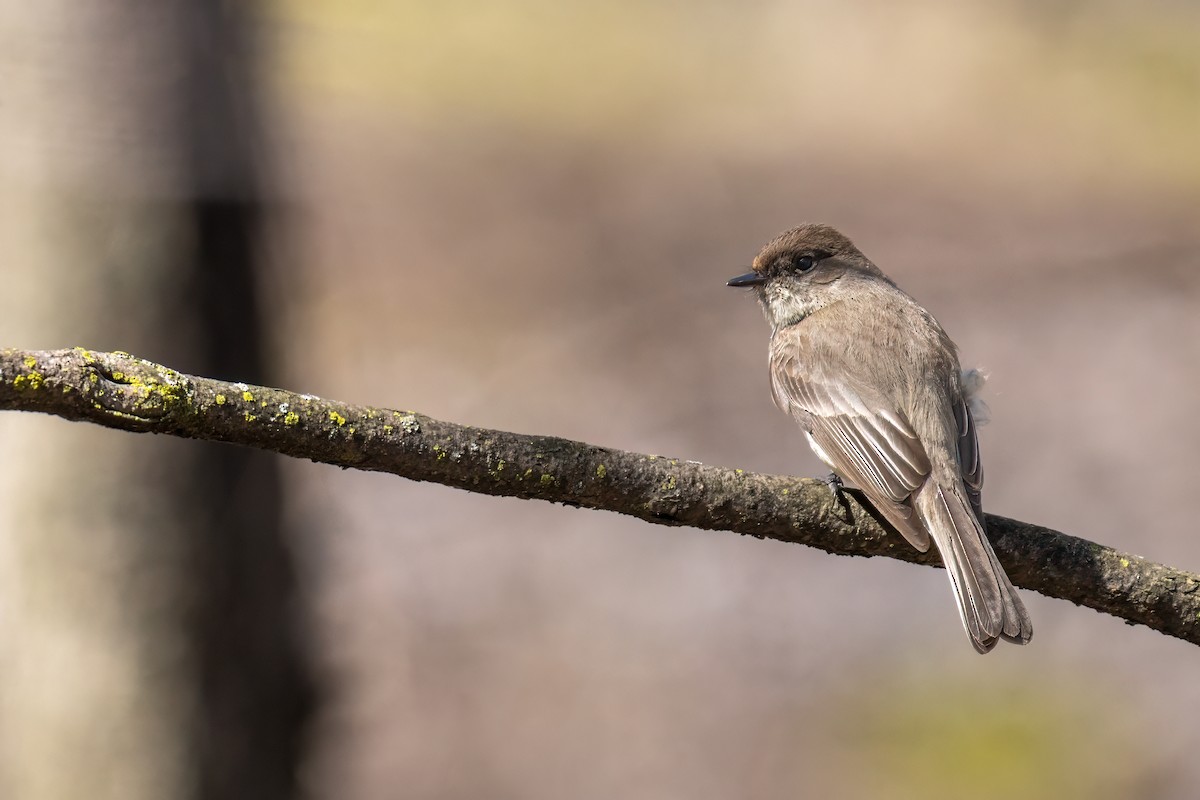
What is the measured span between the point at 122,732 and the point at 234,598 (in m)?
0.72

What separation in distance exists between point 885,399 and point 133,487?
311cm

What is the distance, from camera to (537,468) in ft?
10.5

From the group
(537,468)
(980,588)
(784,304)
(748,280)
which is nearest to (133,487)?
(537,468)

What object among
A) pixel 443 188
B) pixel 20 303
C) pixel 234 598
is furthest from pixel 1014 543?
pixel 443 188

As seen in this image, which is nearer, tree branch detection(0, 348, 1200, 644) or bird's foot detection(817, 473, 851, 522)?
tree branch detection(0, 348, 1200, 644)

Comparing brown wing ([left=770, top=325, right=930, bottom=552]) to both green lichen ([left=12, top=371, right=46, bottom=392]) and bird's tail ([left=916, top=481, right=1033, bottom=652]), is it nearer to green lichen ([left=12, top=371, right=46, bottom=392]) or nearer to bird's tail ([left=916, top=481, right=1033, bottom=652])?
bird's tail ([left=916, top=481, right=1033, bottom=652])

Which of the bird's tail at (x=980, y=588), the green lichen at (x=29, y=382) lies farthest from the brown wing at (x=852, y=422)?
the green lichen at (x=29, y=382)

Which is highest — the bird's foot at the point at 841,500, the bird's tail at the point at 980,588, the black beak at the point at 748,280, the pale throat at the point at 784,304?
the black beak at the point at 748,280

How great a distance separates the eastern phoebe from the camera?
13.0 ft

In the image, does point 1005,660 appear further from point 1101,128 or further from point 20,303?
point 1101,128

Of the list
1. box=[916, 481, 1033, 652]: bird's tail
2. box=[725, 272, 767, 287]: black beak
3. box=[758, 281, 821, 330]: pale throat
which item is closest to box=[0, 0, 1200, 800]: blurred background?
box=[725, 272, 767, 287]: black beak

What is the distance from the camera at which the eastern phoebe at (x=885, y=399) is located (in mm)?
3961

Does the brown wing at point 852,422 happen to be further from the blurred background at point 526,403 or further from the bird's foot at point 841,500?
the blurred background at point 526,403

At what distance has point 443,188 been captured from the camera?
15.4 meters
